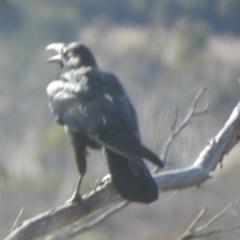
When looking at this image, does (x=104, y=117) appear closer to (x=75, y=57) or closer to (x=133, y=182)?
(x=133, y=182)

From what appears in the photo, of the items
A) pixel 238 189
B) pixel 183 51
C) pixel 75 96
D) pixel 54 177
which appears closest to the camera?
pixel 75 96

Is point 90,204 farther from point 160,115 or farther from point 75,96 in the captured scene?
point 160,115

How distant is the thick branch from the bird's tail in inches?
2.2

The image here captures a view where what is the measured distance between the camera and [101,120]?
153 inches

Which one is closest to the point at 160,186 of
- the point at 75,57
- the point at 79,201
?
the point at 79,201

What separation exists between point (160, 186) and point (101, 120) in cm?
34

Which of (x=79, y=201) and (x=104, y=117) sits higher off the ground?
(x=104, y=117)

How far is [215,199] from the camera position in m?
5.93

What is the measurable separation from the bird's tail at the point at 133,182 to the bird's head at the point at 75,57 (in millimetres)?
660

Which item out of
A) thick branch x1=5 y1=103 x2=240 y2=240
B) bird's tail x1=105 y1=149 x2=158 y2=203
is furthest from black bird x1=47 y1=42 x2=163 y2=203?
thick branch x1=5 y1=103 x2=240 y2=240

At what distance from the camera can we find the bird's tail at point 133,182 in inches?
145

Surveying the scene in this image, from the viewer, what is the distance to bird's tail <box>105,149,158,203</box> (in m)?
3.68

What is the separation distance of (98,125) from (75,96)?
27 centimetres

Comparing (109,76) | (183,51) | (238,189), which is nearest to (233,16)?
(183,51)
